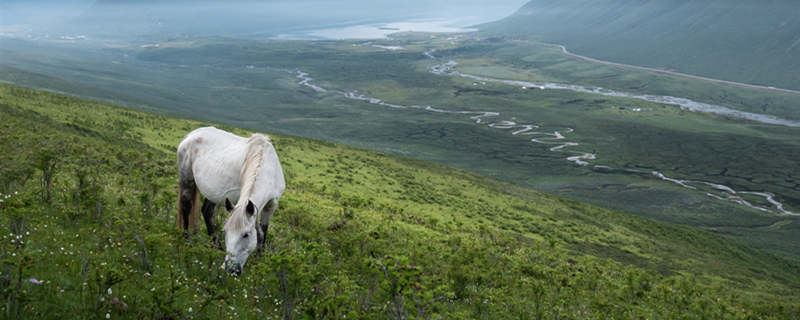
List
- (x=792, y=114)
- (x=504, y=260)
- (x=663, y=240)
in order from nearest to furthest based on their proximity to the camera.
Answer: (x=504, y=260), (x=663, y=240), (x=792, y=114)

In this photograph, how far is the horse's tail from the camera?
12.6 m

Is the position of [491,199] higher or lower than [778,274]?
higher

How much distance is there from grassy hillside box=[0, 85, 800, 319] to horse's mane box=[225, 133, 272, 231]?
744 millimetres

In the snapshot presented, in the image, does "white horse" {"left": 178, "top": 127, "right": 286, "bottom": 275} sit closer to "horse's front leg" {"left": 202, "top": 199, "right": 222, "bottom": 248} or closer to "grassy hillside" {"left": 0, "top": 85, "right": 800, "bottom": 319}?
"horse's front leg" {"left": 202, "top": 199, "right": 222, "bottom": 248}

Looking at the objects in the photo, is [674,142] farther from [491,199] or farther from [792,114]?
[491,199]

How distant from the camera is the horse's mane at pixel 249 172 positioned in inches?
372

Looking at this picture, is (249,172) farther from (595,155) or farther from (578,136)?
(578,136)

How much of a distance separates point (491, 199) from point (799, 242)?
2134 inches

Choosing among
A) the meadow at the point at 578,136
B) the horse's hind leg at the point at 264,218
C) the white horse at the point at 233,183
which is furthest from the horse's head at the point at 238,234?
the meadow at the point at 578,136

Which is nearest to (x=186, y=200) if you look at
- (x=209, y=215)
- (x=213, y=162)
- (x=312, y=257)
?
(x=209, y=215)

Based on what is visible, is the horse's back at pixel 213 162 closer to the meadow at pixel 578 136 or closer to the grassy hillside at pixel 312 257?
the grassy hillside at pixel 312 257

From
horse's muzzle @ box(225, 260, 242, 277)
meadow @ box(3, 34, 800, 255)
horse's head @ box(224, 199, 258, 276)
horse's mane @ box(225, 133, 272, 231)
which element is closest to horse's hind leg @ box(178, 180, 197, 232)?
horse's mane @ box(225, 133, 272, 231)

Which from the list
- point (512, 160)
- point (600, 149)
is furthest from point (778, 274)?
point (600, 149)

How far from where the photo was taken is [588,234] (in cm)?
4162
